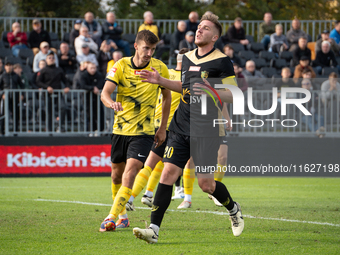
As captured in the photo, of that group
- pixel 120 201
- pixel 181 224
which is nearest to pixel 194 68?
pixel 120 201

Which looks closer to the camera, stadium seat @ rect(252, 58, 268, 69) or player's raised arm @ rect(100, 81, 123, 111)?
player's raised arm @ rect(100, 81, 123, 111)

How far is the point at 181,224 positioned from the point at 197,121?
1.59 metres

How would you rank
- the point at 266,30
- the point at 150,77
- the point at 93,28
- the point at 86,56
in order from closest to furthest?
the point at 150,77, the point at 86,56, the point at 93,28, the point at 266,30

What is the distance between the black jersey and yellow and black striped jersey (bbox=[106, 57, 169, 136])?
0.77 metres

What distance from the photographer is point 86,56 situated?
49.1ft

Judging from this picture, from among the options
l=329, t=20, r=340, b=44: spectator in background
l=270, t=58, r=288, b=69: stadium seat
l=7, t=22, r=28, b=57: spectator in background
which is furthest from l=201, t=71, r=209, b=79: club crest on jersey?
l=329, t=20, r=340, b=44: spectator in background

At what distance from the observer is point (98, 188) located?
10766mm

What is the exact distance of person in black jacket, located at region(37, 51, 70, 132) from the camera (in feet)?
43.5

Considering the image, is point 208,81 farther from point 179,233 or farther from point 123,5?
point 123,5

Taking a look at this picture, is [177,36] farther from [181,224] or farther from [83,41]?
[181,224]

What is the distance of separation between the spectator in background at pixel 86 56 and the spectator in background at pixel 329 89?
6.66 metres

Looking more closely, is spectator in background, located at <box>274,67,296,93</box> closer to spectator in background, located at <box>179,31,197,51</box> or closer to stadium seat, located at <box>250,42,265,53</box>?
spectator in background, located at <box>179,31,197,51</box>

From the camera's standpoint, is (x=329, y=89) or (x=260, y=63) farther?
(x=260, y=63)

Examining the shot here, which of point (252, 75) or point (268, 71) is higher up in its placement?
point (268, 71)
